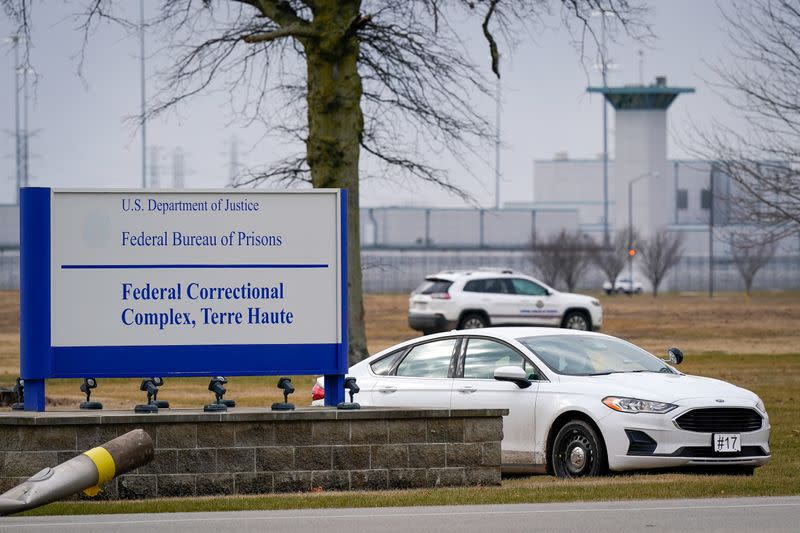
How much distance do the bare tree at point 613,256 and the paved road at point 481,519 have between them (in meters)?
86.8

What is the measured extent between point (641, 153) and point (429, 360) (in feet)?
309

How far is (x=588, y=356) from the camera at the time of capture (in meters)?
14.1

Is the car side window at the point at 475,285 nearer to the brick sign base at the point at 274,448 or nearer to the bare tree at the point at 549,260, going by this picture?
the brick sign base at the point at 274,448

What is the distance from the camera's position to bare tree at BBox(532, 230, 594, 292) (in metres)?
93.9

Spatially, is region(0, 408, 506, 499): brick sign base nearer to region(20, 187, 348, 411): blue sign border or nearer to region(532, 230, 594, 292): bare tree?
region(20, 187, 348, 411): blue sign border

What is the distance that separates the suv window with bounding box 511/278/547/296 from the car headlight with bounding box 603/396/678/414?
26.8 meters

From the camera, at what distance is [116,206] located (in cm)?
1279

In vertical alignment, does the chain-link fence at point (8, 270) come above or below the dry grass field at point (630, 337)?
above

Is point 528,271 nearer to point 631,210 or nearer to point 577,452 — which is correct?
point 631,210

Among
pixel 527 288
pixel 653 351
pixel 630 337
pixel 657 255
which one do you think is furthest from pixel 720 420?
pixel 657 255

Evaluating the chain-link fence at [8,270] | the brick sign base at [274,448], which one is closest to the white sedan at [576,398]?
the brick sign base at [274,448]

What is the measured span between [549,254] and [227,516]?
85824 millimetres

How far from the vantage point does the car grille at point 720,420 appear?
1277 centimetres

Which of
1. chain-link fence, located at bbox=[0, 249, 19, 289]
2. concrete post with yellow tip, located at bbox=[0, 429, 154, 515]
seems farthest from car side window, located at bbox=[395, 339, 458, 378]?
chain-link fence, located at bbox=[0, 249, 19, 289]
